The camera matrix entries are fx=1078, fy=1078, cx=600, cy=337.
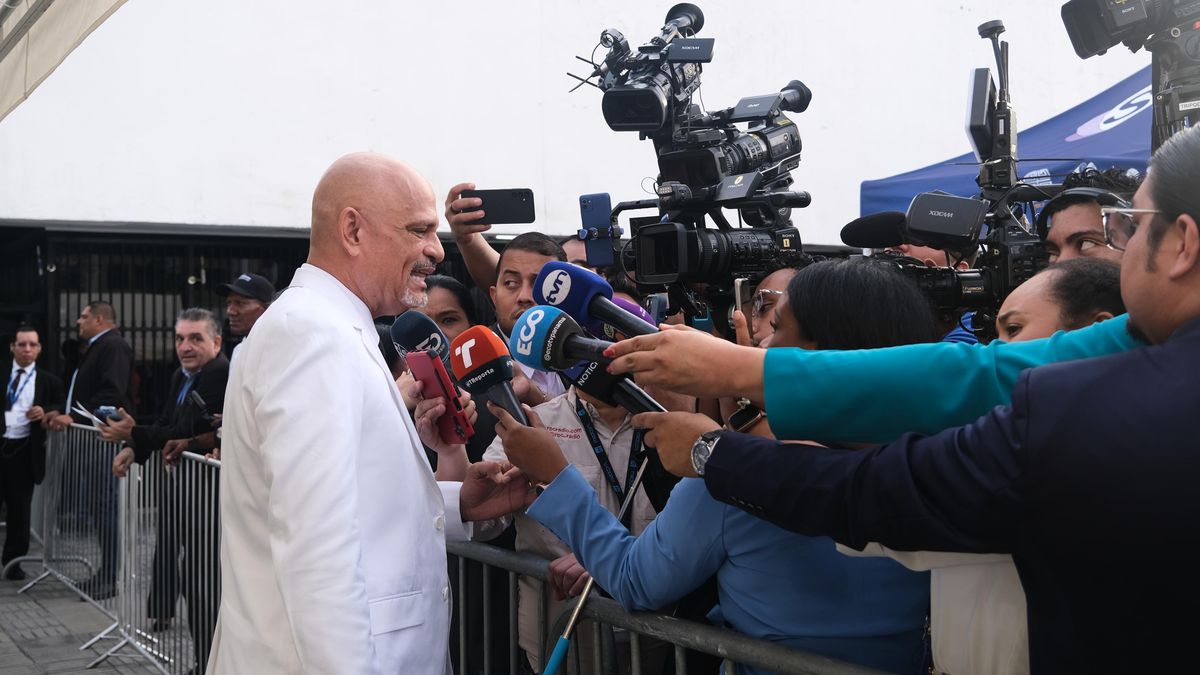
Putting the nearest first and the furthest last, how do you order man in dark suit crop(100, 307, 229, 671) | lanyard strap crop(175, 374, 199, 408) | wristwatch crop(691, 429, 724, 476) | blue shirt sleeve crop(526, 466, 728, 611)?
wristwatch crop(691, 429, 724, 476), blue shirt sleeve crop(526, 466, 728, 611), man in dark suit crop(100, 307, 229, 671), lanyard strap crop(175, 374, 199, 408)

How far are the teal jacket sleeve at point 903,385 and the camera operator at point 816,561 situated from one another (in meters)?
0.31

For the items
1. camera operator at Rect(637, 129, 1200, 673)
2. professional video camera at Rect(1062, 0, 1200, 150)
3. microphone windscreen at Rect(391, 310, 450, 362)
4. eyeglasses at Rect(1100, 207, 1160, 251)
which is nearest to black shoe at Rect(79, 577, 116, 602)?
microphone windscreen at Rect(391, 310, 450, 362)

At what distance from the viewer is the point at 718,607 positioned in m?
2.27

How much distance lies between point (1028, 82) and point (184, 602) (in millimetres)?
12650

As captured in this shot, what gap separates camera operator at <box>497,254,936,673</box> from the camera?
6.56 ft

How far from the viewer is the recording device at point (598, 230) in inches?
174

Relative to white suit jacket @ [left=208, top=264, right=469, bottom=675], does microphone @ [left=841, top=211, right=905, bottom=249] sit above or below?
above

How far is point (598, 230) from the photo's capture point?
4477 millimetres

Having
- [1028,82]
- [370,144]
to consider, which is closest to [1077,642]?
[370,144]

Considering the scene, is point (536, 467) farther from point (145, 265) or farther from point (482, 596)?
point (145, 265)

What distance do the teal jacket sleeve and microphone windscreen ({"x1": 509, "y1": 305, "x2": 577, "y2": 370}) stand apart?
573 mm

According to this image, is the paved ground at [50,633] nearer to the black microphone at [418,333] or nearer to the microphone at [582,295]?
the black microphone at [418,333]

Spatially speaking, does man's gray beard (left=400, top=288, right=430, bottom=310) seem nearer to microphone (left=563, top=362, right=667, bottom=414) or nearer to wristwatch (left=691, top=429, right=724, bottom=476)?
microphone (left=563, top=362, right=667, bottom=414)

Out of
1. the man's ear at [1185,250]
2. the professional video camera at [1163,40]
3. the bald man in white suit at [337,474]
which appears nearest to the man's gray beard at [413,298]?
the bald man in white suit at [337,474]
